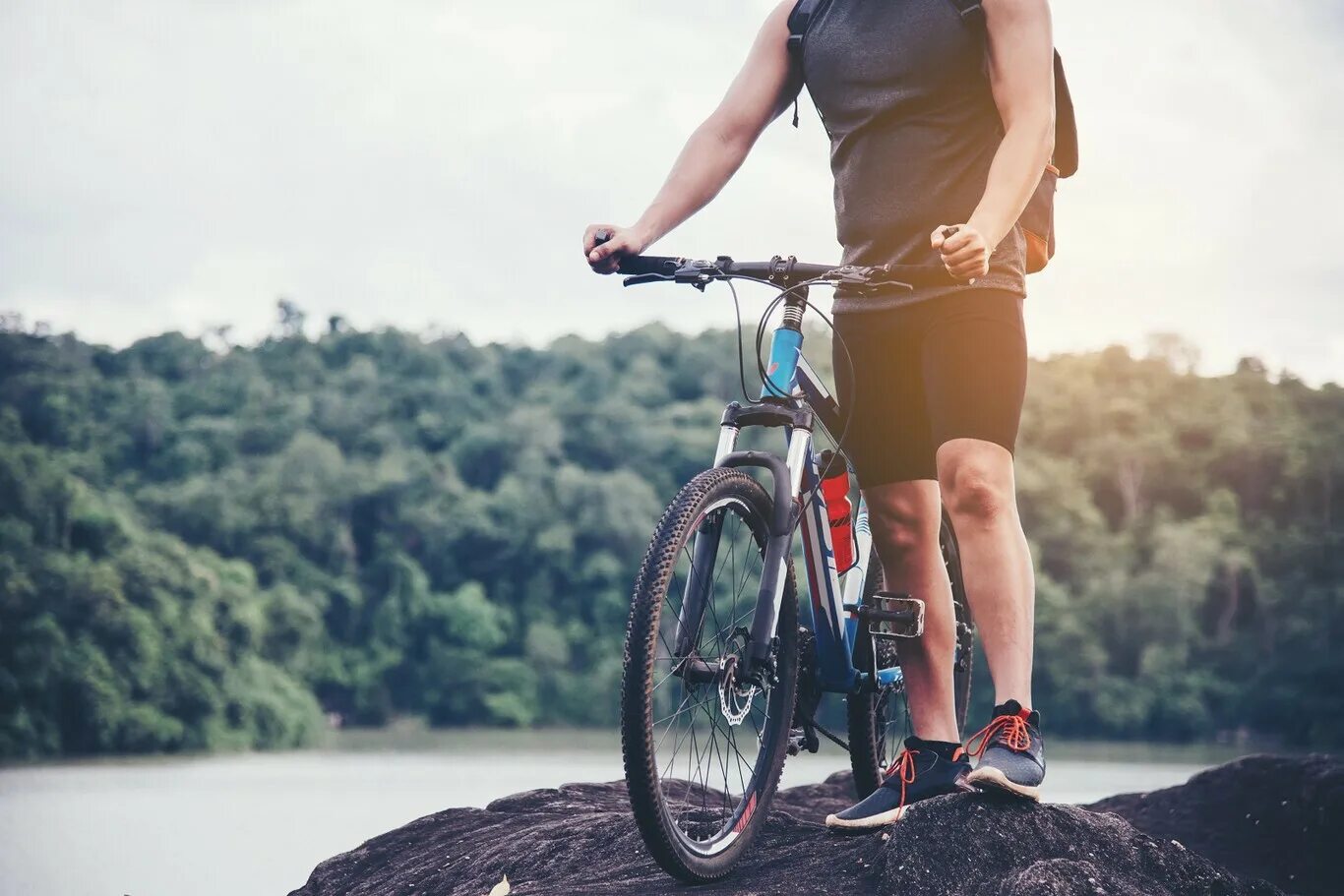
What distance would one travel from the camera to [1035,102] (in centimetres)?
325

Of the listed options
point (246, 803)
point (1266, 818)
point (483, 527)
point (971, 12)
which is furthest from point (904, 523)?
point (483, 527)

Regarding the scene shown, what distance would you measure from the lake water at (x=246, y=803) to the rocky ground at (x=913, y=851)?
2323 mm

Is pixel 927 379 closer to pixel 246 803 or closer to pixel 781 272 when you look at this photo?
pixel 781 272

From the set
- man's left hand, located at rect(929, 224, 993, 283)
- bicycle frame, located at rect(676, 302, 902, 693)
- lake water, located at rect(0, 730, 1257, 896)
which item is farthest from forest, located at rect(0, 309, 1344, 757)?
man's left hand, located at rect(929, 224, 993, 283)

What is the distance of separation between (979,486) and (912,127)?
0.79m

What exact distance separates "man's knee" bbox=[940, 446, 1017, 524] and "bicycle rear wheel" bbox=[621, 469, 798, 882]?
37 cm

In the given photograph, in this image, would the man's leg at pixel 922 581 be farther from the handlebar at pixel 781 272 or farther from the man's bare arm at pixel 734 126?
the man's bare arm at pixel 734 126

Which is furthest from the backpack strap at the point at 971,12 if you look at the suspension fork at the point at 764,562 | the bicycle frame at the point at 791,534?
the suspension fork at the point at 764,562

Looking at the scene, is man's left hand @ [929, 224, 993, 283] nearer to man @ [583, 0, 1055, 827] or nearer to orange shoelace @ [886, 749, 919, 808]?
man @ [583, 0, 1055, 827]

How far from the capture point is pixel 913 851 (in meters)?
3.08

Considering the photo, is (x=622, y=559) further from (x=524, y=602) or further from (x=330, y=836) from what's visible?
(x=330, y=836)

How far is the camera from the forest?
38.8 meters

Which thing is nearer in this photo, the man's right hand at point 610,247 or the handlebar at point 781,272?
the handlebar at point 781,272

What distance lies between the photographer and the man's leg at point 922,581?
3582mm
